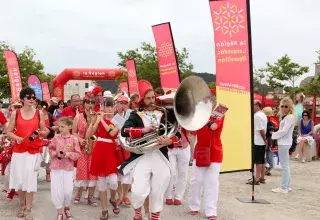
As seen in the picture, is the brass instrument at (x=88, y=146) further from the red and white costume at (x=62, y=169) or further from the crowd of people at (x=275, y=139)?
the crowd of people at (x=275, y=139)

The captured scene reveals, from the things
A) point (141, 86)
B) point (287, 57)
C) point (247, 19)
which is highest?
point (287, 57)

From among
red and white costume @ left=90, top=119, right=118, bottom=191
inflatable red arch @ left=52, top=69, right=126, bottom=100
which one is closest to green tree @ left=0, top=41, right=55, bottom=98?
inflatable red arch @ left=52, top=69, right=126, bottom=100

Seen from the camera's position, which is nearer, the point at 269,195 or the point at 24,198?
the point at 24,198

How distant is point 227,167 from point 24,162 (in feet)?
10.4

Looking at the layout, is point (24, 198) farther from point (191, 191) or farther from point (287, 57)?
point (287, 57)

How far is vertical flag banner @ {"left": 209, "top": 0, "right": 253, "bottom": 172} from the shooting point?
286 inches

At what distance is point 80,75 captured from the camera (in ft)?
126

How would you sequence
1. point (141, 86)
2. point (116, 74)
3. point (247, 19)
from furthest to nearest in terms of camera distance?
point (116, 74) < point (247, 19) < point (141, 86)

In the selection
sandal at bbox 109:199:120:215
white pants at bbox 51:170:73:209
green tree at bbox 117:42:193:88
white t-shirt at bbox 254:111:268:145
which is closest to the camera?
Answer: white pants at bbox 51:170:73:209

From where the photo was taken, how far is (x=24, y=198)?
6484 mm

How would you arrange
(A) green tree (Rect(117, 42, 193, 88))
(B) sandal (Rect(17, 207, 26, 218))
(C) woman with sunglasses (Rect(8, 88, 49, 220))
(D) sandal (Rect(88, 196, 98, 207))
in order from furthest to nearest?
1. (A) green tree (Rect(117, 42, 193, 88))
2. (D) sandal (Rect(88, 196, 98, 207))
3. (B) sandal (Rect(17, 207, 26, 218))
4. (C) woman with sunglasses (Rect(8, 88, 49, 220))

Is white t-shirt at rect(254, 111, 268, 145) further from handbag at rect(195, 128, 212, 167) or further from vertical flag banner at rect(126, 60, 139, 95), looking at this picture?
vertical flag banner at rect(126, 60, 139, 95)

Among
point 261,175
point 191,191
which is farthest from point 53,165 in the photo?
point 261,175

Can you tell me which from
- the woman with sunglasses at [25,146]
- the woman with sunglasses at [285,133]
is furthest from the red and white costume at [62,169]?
the woman with sunglasses at [285,133]
